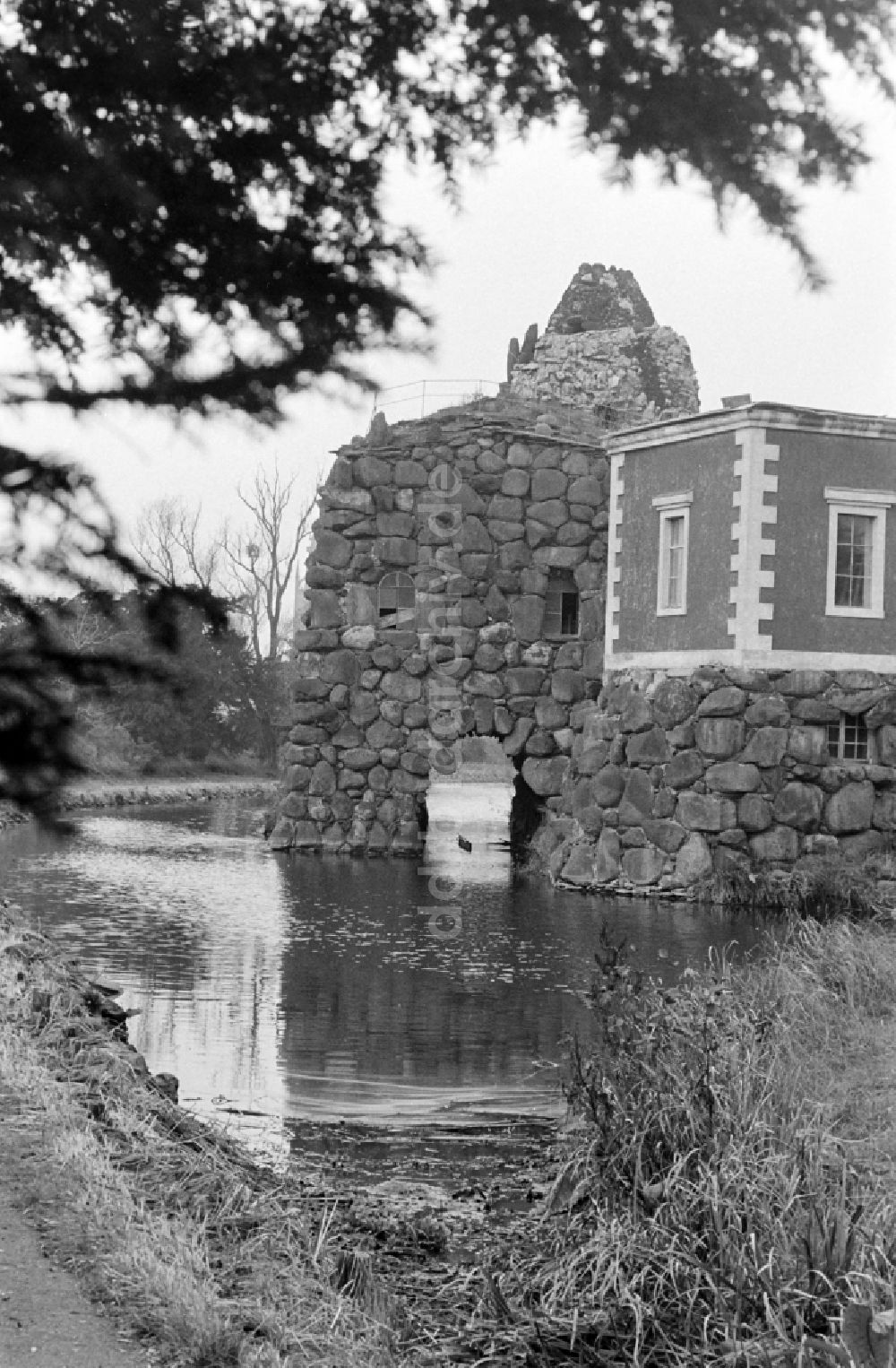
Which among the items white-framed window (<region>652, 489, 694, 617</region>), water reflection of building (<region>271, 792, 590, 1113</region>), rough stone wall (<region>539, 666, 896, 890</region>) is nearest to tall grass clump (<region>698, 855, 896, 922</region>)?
rough stone wall (<region>539, 666, 896, 890</region>)

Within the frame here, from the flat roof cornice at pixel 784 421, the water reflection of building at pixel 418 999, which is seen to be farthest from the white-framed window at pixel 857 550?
the water reflection of building at pixel 418 999

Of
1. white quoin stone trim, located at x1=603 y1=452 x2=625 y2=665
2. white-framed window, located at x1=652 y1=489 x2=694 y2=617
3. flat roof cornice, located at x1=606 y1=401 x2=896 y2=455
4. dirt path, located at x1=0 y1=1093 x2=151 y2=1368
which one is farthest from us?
white quoin stone trim, located at x1=603 y1=452 x2=625 y2=665

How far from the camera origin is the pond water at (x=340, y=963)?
1159 centimetres

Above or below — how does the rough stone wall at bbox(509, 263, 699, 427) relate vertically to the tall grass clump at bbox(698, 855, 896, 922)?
above

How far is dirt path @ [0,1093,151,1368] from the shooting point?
537 cm

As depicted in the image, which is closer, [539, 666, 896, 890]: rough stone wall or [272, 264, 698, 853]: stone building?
[539, 666, 896, 890]: rough stone wall

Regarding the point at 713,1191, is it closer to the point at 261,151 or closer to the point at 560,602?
the point at 261,151

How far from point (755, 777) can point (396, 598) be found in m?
8.94

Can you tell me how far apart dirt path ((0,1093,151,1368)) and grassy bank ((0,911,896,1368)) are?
0.30 feet

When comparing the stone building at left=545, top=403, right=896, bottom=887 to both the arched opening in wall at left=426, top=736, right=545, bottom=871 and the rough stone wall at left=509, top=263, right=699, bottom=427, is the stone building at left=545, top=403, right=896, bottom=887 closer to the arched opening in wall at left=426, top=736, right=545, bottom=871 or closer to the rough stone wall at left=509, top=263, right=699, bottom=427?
the arched opening in wall at left=426, top=736, right=545, bottom=871

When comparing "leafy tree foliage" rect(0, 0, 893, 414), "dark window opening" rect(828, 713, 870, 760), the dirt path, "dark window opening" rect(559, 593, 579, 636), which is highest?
"dark window opening" rect(559, 593, 579, 636)

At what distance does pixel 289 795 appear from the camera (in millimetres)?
30812

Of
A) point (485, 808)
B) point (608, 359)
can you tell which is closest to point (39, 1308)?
point (608, 359)

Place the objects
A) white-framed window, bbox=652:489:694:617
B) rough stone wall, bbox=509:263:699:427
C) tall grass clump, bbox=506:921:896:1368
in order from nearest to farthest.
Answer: tall grass clump, bbox=506:921:896:1368 < white-framed window, bbox=652:489:694:617 < rough stone wall, bbox=509:263:699:427
